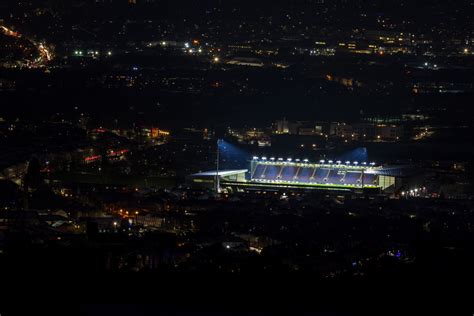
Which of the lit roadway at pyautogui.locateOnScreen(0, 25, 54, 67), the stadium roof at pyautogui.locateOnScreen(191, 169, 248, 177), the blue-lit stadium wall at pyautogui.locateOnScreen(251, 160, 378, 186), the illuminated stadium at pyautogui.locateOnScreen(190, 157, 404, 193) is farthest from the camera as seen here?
the lit roadway at pyautogui.locateOnScreen(0, 25, 54, 67)

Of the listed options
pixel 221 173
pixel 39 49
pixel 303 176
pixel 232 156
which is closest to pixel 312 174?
pixel 303 176

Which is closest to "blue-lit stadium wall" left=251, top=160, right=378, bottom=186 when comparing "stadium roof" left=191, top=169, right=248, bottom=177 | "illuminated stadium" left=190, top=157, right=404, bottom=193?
"illuminated stadium" left=190, top=157, right=404, bottom=193

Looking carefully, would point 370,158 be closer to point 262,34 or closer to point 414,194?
point 414,194

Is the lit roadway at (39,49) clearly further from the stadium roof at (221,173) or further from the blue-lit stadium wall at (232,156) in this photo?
the stadium roof at (221,173)

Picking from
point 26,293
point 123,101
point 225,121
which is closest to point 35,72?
point 123,101

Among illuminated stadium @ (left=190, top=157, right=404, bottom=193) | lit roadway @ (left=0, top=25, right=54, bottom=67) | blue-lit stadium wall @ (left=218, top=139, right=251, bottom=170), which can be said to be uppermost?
lit roadway @ (left=0, top=25, right=54, bottom=67)

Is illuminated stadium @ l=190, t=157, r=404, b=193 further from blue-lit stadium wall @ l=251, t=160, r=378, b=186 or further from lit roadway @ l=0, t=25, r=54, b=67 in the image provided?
lit roadway @ l=0, t=25, r=54, b=67

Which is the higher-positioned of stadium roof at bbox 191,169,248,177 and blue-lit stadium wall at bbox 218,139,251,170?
blue-lit stadium wall at bbox 218,139,251,170

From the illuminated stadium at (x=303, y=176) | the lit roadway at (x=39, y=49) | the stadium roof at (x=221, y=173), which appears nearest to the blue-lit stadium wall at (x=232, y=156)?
the illuminated stadium at (x=303, y=176)

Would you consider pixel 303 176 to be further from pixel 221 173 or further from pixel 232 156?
pixel 232 156
